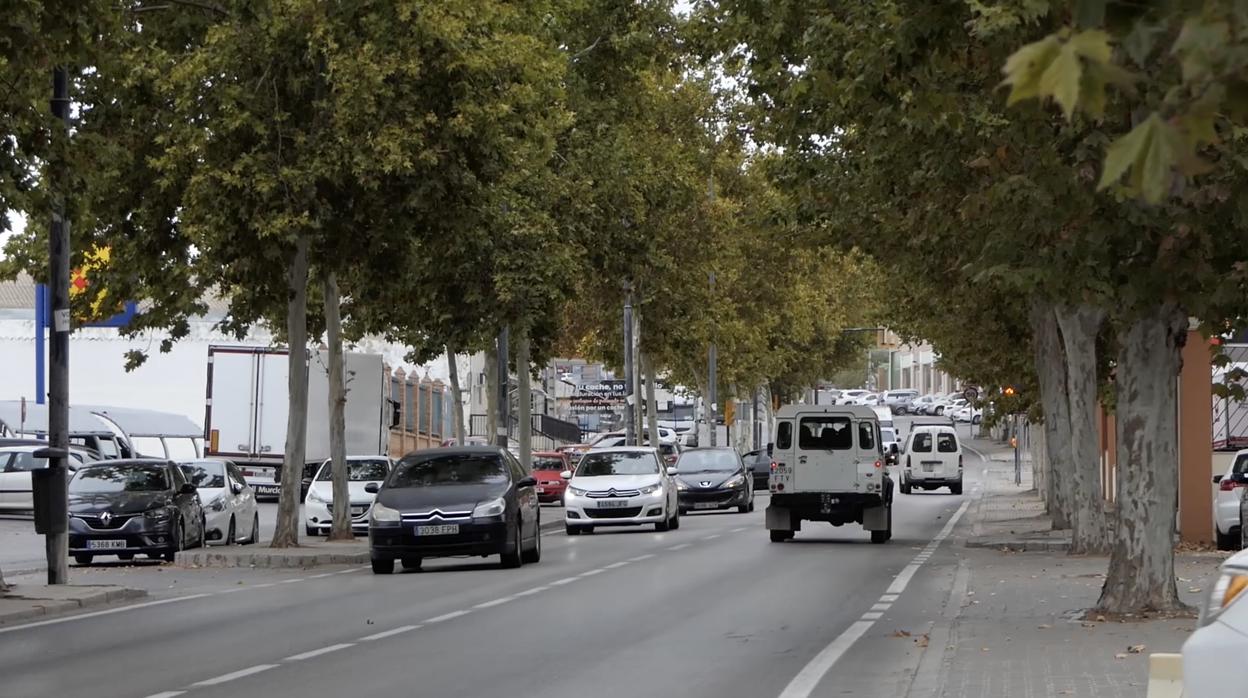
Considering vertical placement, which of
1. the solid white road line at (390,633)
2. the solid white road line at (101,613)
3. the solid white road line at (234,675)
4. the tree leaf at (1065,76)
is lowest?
the solid white road line at (101,613)

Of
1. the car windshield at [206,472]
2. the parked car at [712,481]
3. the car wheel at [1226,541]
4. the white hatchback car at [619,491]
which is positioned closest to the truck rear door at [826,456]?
the white hatchback car at [619,491]

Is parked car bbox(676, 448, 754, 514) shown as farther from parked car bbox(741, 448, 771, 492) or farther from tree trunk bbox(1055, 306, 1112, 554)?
tree trunk bbox(1055, 306, 1112, 554)

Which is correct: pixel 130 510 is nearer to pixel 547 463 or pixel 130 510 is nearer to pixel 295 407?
pixel 295 407

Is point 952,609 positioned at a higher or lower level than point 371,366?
lower

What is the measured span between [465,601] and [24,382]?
64662mm

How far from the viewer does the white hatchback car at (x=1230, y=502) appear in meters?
31.2

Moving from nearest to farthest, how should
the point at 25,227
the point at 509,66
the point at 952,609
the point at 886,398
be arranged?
the point at 952,609 < the point at 509,66 < the point at 25,227 < the point at 886,398

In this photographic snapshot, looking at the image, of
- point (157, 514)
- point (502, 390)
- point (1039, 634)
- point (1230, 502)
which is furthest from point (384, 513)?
point (502, 390)

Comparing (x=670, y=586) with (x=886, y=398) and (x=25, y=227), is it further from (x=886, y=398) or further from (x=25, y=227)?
(x=886, y=398)

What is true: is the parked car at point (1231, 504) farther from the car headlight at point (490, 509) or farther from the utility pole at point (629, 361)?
the utility pole at point (629, 361)

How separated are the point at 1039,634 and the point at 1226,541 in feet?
56.0

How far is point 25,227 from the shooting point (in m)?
37.6

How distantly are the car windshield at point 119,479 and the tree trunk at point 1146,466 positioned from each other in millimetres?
16939

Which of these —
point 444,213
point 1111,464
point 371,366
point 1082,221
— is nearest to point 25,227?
point 444,213
